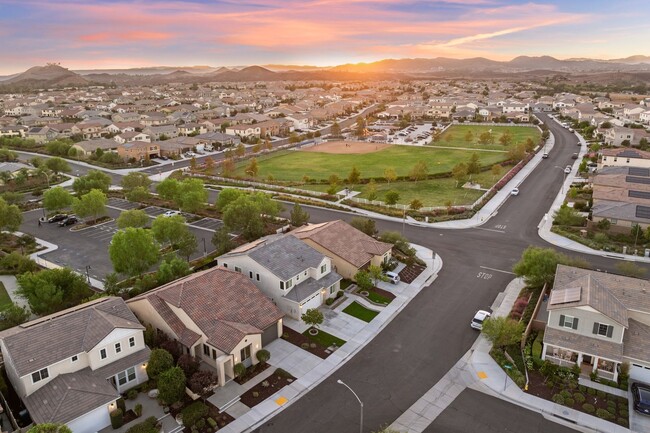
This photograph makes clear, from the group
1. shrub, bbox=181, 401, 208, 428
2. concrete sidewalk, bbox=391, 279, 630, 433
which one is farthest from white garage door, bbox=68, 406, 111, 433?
concrete sidewalk, bbox=391, 279, 630, 433

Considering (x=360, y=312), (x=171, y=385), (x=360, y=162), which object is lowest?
(x=360, y=312)

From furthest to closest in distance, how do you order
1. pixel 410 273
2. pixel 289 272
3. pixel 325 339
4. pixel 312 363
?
pixel 410 273
pixel 289 272
pixel 325 339
pixel 312 363

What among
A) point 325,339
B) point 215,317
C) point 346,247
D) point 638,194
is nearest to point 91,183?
point 346,247

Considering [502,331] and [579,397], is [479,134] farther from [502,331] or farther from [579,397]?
[579,397]

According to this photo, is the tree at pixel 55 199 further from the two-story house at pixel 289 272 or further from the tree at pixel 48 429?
the tree at pixel 48 429

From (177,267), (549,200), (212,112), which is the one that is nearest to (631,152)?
(549,200)

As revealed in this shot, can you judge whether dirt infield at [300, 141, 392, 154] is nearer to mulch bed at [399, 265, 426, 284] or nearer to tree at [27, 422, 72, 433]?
mulch bed at [399, 265, 426, 284]

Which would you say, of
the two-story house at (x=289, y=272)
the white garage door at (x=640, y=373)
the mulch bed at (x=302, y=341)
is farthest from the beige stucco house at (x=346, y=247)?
the white garage door at (x=640, y=373)
